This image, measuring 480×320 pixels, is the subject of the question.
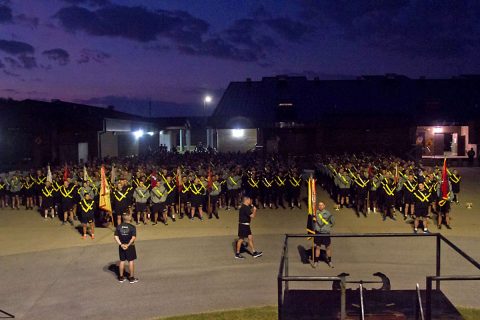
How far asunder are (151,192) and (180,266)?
17.0ft

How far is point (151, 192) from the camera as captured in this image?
53.3 ft

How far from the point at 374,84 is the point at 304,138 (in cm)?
1082

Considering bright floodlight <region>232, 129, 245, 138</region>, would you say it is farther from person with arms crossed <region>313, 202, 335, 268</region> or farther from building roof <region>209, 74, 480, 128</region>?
person with arms crossed <region>313, 202, 335, 268</region>

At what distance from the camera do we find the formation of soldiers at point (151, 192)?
1593 centimetres

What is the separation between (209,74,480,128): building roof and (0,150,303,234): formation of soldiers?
66.5 feet

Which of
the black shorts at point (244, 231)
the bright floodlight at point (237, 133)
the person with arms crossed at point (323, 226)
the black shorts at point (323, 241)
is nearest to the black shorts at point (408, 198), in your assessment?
the person with arms crossed at point (323, 226)

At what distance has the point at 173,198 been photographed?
17109 millimetres

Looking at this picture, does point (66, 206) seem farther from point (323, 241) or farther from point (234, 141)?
point (234, 141)

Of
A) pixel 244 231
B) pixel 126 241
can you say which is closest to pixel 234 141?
pixel 244 231

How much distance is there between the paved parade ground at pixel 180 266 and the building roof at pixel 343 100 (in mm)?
24107

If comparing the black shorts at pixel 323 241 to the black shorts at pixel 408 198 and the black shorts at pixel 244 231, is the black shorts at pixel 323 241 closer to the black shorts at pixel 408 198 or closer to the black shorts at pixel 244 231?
the black shorts at pixel 244 231

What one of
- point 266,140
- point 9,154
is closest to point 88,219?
point 9,154

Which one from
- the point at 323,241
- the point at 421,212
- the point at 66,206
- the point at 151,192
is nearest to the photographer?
the point at 323,241

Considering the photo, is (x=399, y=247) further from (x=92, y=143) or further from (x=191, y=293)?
(x=92, y=143)
